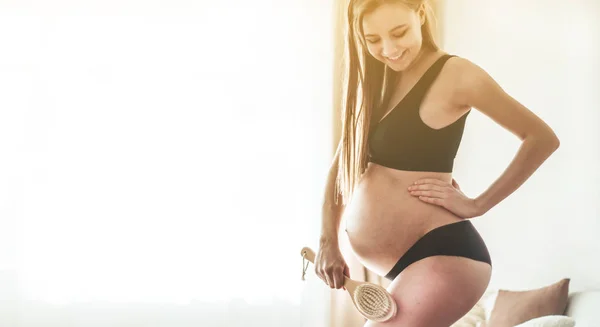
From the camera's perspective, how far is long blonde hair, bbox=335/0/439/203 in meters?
1.02

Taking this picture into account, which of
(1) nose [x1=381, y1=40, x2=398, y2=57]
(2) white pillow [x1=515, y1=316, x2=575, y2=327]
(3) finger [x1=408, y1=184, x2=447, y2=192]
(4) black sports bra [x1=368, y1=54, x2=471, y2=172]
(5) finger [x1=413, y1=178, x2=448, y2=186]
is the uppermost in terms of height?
(1) nose [x1=381, y1=40, x2=398, y2=57]

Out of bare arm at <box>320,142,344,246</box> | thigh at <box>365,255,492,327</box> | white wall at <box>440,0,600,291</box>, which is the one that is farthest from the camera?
white wall at <box>440,0,600,291</box>

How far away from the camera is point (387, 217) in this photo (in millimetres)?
1002

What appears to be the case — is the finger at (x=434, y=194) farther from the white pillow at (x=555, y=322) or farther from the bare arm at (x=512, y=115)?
the white pillow at (x=555, y=322)

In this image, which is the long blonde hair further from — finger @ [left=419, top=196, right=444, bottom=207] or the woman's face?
finger @ [left=419, top=196, right=444, bottom=207]

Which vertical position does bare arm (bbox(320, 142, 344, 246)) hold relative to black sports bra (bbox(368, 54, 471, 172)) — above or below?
below

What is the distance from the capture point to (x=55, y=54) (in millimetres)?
2453

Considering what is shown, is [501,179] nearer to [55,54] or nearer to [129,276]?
[129,276]

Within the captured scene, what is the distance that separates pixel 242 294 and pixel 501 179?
1.64 metres

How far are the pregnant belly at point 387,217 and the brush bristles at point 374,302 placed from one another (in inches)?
2.8

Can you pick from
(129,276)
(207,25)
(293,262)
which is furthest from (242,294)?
(207,25)

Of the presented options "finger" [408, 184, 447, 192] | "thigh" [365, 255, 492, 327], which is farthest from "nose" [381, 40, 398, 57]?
"thigh" [365, 255, 492, 327]

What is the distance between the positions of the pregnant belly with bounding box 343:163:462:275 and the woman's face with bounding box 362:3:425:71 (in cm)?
18

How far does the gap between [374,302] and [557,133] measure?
1.22m
